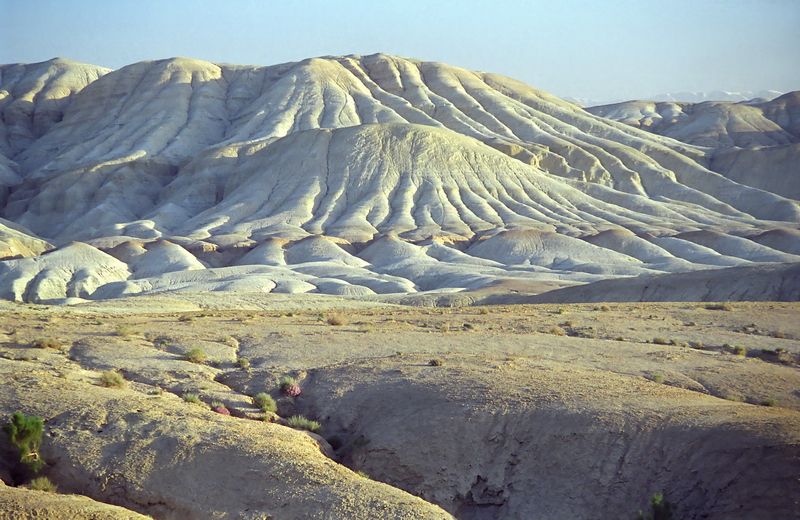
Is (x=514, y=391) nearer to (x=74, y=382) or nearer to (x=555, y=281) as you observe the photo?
(x=74, y=382)

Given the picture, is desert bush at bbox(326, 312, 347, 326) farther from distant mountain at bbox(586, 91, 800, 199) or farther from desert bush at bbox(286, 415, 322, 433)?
distant mountain at bbox(586, 91, 800, 199)

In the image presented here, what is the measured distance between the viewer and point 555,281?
2736 inches

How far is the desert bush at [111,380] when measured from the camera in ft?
61.7

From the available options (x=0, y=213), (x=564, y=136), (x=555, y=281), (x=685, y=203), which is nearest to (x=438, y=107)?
(x=564, y=136)

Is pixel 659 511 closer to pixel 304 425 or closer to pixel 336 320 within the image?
pixel 304 425

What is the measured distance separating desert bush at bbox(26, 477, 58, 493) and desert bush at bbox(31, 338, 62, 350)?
9.32 meters

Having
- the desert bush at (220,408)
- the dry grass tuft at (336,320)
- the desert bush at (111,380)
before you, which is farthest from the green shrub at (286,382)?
the dry grass tuft at (336,320)

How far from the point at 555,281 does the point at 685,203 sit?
198 feet

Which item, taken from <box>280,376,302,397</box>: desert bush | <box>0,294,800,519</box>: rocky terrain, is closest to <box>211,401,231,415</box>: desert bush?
<box>0,294,800,519</box>: rocky terrain

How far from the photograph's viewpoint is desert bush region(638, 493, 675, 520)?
13.0 meters

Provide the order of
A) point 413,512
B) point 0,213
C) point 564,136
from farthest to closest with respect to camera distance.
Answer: point 564,136
point 0,213
point 413,512

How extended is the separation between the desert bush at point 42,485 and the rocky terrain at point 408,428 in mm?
368

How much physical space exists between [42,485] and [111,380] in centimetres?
496

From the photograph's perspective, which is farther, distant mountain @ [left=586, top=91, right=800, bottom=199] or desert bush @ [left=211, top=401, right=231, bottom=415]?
distant mountain @ [left=586, top=91, right=800, bottom=199]
